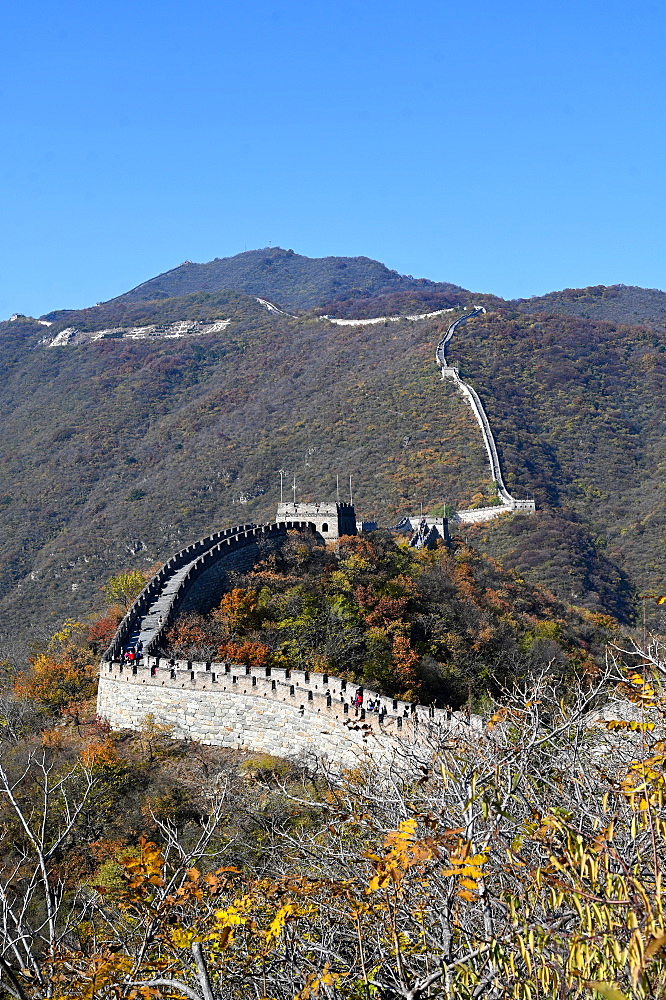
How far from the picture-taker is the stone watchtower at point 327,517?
45.0m

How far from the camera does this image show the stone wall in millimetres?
20812

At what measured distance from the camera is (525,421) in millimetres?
89812

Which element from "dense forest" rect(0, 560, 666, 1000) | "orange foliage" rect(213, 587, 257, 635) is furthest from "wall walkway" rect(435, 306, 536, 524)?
"dense forest" rect(0, 560, 666, 1000)

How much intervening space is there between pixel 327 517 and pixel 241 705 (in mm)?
22950

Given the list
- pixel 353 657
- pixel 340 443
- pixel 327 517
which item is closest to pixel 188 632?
pixel 353 657

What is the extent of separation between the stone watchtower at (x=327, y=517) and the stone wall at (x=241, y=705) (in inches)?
796

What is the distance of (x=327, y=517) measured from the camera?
4562cm

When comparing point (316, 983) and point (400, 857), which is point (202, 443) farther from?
point (316, 983)

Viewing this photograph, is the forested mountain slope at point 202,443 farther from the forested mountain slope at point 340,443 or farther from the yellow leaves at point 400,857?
the yellow leaves at point 400,857

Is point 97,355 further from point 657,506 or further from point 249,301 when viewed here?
point 657,506

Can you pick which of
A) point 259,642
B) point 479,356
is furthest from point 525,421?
point 259,642

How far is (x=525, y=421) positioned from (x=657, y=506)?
18.2 m

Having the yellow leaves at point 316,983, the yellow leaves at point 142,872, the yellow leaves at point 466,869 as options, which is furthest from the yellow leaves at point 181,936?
the yellow leaves at point 466,869

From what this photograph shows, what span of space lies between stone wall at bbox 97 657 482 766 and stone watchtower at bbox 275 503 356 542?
20208 mm
